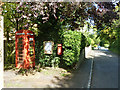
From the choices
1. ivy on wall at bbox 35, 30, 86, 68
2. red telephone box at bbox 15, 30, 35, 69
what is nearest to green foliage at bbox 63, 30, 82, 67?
ivy on wall at bbox 35, 30, 86, 68

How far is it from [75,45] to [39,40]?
2.47 m

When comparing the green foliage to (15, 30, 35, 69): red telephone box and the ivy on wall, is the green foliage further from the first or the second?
(15, 30, 35, 69): red telephone box

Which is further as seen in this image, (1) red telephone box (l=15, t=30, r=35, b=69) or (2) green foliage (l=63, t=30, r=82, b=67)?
(2) green foliage (l=63, t=30, r=82, b=67)

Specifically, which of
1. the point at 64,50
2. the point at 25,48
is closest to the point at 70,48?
the point at 64,50

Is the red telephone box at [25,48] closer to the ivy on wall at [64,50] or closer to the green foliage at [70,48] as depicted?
the ivy on wall at [64,50]

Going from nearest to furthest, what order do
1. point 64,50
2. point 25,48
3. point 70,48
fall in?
point 25,48 → point 70,48 → point 64,50

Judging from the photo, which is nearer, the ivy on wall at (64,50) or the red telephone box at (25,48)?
the red telephone box at (25,48)

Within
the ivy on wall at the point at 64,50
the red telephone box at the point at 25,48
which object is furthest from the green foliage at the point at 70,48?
the red telephone box at the point at 25,48

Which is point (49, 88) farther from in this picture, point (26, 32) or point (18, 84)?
point (26, 32)

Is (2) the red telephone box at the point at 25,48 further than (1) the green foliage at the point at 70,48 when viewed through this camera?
No

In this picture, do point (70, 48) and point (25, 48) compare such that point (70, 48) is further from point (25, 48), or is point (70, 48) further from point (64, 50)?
point (25, 48)

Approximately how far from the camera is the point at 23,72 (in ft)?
18.4

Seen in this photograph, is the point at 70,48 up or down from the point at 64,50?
up

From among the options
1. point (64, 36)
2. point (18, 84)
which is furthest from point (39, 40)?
point (18, 84)
